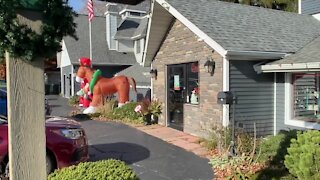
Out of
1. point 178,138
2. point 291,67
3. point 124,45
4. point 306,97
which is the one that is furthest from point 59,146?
point 124,45

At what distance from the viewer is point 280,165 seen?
263 inches

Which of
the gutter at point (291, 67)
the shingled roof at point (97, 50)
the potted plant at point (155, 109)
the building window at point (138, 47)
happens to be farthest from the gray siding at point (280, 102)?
the shingled roof at point (97, 50)

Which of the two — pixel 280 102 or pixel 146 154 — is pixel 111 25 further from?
pixel 146 154

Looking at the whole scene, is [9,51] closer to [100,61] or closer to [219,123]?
[219,123]

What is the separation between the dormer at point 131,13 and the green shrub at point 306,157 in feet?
82.5

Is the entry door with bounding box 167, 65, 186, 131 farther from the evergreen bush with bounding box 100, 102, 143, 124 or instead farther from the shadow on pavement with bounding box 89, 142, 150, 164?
the shadow on pavement with bounding box 89, 142, 150, 164

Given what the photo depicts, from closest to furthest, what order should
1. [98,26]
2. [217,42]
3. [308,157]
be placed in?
[308,157], [217,42], [98,26]

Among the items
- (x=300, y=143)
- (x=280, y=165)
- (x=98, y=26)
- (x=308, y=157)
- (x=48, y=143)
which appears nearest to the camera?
(x=308, y=157)

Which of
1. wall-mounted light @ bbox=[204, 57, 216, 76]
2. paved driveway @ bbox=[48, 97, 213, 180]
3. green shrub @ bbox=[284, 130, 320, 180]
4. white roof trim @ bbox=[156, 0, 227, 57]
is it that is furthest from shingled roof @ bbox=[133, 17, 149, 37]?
green shrub @ bbox=[284, 130, 320, 180]

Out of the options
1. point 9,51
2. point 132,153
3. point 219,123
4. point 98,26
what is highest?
point 98,26

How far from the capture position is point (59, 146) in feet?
20.0

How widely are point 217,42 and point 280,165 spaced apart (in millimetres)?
3821

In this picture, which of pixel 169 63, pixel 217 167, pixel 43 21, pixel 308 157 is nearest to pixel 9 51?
pixel 43 21

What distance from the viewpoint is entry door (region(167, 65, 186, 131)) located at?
38.7 feet
